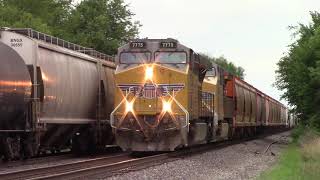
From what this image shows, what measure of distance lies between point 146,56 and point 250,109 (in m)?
19.3

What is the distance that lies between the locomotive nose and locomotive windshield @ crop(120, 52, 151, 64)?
17.7ft

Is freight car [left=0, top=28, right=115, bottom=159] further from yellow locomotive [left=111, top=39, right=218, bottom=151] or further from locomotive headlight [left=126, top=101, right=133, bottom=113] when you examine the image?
locomotive headlight [left=126, top=101, right=133, bottom=113]

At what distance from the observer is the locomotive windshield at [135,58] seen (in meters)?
21.2

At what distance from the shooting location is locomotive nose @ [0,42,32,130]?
50.3 ft

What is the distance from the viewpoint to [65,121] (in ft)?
64.6

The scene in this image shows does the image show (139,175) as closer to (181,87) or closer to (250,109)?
(181,87)

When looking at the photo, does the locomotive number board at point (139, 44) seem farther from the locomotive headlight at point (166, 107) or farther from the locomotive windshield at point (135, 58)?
the locomotive headlight at point (166, 107)

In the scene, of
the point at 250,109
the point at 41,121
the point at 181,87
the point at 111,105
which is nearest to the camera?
the point at 41,121

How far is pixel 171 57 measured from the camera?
2119 cm

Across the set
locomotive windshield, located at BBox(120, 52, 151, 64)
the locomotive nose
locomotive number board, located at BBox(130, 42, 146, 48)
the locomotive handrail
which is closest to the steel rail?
the locomotive nose

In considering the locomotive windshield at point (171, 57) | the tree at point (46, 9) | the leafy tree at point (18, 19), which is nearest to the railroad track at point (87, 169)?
the locomotive windshield at point (171, 57)

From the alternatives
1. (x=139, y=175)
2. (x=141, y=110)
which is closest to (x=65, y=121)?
(x=141, y=110)

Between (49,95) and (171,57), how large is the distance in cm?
487

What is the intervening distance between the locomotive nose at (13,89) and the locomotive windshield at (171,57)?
5.86 m
